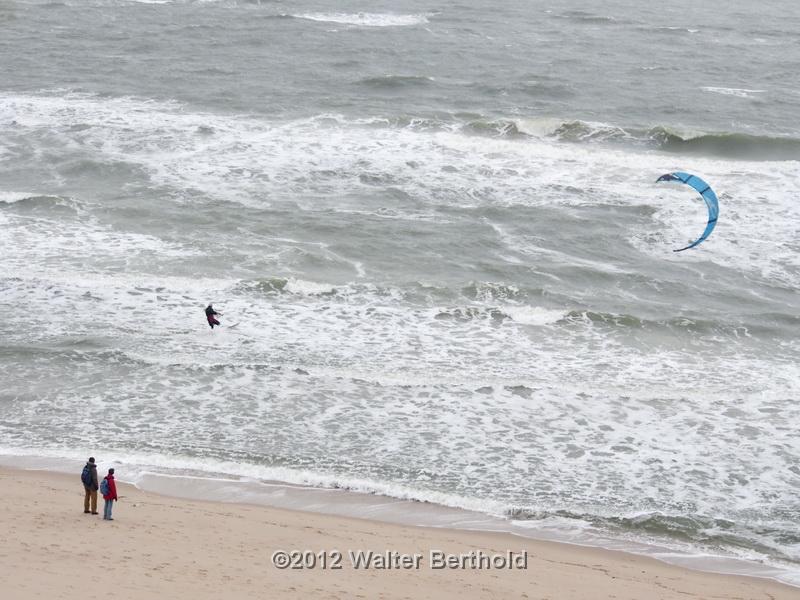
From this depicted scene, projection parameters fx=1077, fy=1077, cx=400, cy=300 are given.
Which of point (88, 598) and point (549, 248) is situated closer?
point (88, 598)

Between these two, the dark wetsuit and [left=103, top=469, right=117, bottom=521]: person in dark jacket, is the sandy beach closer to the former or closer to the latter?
[left=103, top=469, right=117, bottom=521]: person in dark jacket

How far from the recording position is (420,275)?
2488cm

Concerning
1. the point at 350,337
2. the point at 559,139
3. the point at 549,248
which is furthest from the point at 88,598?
the point at 559,139

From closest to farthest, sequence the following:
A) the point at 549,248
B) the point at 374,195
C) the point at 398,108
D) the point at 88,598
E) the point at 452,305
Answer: the point at 88,598 → the point at 452,305 → the point at 549,248 → the point at 374,195 → the point at 398,108

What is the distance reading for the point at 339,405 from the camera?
752 inches

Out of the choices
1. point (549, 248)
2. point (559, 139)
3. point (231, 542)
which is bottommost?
point (231, 542)

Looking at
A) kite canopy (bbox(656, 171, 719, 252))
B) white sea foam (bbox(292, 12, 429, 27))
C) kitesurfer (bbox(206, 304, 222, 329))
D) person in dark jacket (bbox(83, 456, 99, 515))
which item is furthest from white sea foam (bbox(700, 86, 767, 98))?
person in dark jacket (bbox(83, 456, 99, 515))

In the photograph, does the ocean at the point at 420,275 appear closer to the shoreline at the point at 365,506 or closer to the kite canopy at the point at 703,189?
the shoreline at the point at 365,506

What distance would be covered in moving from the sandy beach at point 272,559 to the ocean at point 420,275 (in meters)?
1.10

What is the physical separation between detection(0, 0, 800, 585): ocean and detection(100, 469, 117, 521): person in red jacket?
7.66 feet

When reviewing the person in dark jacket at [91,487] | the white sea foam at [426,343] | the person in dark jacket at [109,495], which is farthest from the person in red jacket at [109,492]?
the white sea foam at [426,343]

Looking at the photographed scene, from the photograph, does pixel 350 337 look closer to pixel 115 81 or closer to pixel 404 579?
pixel 404 579

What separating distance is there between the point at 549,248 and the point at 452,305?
4399 millimetres

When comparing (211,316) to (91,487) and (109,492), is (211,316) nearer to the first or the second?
(91,487)
